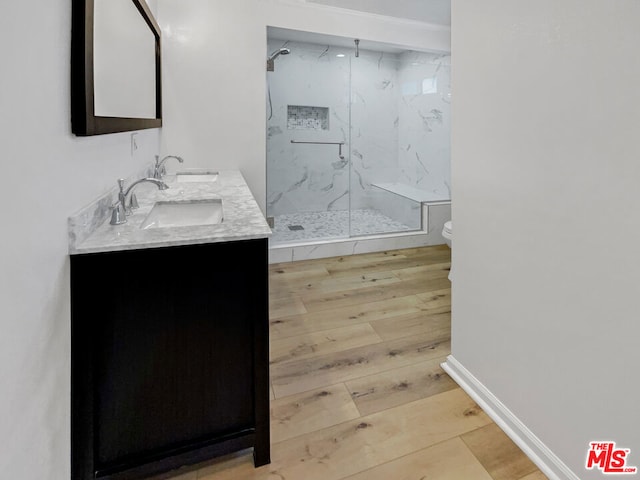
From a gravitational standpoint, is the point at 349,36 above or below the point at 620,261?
above

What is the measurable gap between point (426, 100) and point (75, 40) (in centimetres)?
442

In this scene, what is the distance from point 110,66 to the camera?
4.55 ft

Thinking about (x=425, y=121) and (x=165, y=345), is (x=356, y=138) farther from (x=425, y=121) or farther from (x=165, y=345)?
(x=165, y=345)

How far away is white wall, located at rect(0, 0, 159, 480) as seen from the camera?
745 mm

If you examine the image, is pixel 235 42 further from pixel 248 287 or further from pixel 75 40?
pixel 248 287

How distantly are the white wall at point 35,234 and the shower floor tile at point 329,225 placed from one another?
8.78 ft

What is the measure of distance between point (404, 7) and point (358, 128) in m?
1.69

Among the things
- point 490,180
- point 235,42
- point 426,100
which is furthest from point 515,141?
point 426,100

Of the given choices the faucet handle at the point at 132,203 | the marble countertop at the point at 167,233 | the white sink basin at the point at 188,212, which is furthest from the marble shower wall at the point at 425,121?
the faucet handle at the point at 132,203

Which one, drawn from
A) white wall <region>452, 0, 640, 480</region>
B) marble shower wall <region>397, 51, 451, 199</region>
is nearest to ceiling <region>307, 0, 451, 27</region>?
marble shower wall <region>397, 51, 451, 199</region>

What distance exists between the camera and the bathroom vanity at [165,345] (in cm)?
110

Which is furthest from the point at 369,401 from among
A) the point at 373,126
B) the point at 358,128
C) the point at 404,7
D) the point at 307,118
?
the point at 373,126

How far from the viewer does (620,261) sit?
101 centimetres

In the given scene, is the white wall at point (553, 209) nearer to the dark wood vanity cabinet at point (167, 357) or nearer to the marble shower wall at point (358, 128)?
the dark wood vanity cabinet at point (167, 357)
